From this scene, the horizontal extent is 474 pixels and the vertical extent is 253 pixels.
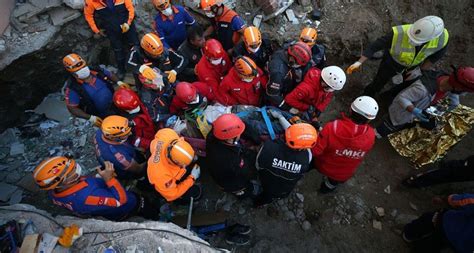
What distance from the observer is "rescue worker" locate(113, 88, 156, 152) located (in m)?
4.27

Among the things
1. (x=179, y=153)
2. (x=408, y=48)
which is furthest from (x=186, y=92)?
(x=408, y=48)

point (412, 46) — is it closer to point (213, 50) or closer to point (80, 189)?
point (213, 50)

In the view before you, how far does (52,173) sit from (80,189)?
1.18ft

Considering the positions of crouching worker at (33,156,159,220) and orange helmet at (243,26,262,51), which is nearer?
crouching worker at (33,156,159,220)

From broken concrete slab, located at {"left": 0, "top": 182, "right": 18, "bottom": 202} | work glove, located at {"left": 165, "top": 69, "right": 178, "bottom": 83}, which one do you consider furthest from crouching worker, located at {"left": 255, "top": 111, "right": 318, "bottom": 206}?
broken concrete slab, located at {"left": 0, "top": 182, "right": 18, "bottom": 202}

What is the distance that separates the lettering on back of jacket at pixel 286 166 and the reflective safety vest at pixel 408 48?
278cm

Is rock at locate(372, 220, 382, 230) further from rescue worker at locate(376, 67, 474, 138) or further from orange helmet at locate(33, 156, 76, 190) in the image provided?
orange helmet at locate(33, 156, 76, 190)

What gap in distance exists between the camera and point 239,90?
4.57 meters

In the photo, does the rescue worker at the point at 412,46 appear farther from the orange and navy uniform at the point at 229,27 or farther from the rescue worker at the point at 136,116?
the rescue worker at the point at 136,116

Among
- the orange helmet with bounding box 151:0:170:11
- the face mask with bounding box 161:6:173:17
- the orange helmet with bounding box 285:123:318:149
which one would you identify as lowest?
the orange helmet with bounding box 285:123:318:149

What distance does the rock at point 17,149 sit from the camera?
223 inches

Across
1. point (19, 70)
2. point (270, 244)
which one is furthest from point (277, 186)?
point (19, 70)

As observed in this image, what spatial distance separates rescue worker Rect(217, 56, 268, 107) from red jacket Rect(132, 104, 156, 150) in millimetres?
1163

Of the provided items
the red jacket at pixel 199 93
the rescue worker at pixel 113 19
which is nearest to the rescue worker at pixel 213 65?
the red jacket at pixel 199 93
